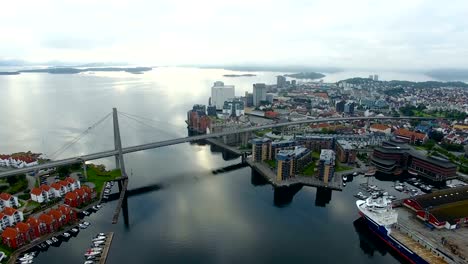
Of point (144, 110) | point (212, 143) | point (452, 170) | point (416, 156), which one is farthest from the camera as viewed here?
point (144, 110)

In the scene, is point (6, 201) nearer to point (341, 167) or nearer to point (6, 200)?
point (6, 200)

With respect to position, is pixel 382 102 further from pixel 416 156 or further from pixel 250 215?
pixel 250 215

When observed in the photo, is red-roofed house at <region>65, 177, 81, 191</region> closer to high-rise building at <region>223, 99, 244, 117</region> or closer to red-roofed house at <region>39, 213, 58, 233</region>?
red-roofed house at <region>39, 213, 58, 233</region>

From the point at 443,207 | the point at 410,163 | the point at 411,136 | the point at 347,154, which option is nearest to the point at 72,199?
the point at 347,154

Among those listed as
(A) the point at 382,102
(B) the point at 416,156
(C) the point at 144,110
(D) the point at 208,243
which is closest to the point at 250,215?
(D) the point at 208,243

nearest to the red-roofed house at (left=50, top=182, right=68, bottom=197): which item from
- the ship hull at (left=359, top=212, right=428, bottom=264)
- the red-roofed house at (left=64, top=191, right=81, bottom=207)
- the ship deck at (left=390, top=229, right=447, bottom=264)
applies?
the red-roofed house at (left=64, top=191, right=81, bottom=207)

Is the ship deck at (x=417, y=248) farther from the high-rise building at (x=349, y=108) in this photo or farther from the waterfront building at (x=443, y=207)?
the high-rise building at (x=349, y=108)
